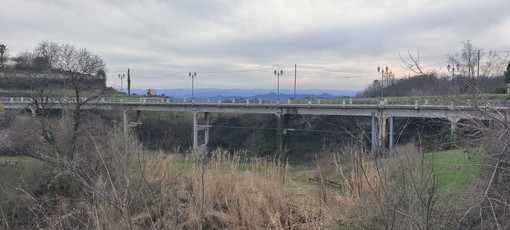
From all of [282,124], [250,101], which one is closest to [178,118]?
[250,101]

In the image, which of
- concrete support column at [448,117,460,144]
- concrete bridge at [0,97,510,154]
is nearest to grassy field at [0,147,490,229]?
concrete support column at [448,117,460,144]

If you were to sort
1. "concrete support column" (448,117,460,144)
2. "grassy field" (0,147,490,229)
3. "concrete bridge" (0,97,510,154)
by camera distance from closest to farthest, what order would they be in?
"concrete support column" (448,117,460,144)
"grassy field" (0,147,490,229)
"concrete bridge" (0,97,510,154)

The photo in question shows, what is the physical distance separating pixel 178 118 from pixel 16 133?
38.6m

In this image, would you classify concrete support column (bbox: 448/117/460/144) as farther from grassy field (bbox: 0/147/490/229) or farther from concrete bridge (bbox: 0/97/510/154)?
concrete bridge (bbox: 0/97/510/154)

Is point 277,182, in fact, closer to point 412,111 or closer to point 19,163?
point 19,163

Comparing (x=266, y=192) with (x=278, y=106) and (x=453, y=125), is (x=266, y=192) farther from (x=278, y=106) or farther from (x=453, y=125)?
(x=278, y=106)

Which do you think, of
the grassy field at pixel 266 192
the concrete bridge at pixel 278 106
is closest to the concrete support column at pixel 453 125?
the grassy field at pixel 266 192

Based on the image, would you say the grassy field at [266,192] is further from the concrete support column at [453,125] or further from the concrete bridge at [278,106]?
the concrete bridge at [278,106]

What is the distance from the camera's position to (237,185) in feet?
25.8

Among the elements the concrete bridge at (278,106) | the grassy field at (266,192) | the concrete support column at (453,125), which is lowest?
the grassy field at (266,192)

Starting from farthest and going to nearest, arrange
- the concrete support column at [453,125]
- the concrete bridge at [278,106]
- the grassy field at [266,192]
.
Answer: the concrete bridge at [278,106] < the grassy field at [266,192] < the concrete support column at [453,125]

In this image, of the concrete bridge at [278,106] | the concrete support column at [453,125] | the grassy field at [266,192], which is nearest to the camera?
the concrete support column at [453,125]

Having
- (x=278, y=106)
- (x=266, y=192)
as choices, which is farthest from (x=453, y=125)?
(x=278, y=106)

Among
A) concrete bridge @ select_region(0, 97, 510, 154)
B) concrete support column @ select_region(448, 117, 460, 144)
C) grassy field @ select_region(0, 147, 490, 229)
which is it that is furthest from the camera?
concrete bridge @ select_region(0, 97, 510, 154)
